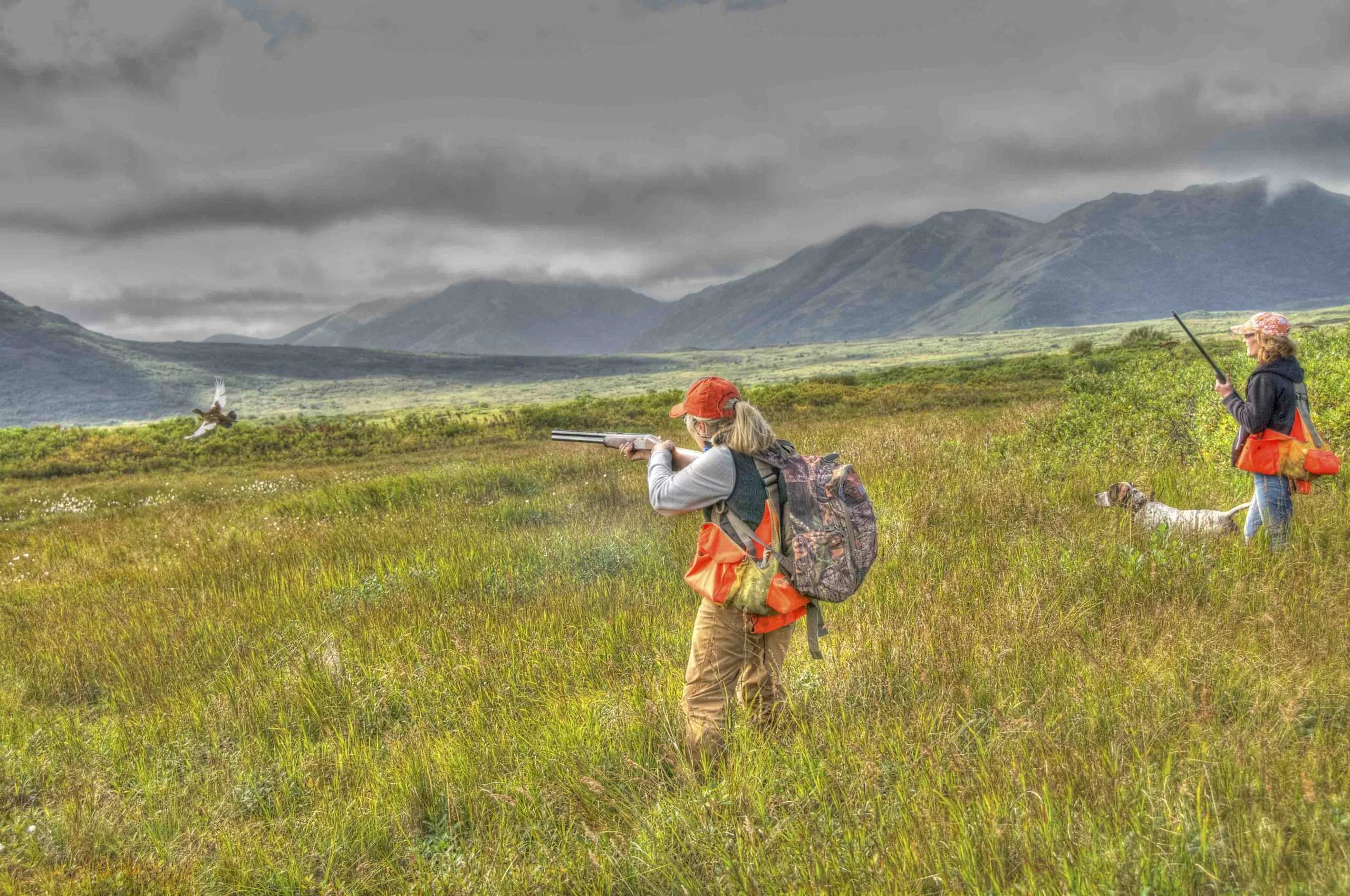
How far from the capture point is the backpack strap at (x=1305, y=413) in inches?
188

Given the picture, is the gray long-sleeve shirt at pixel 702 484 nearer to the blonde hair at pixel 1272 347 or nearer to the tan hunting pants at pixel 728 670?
the tan hunting pants at pixel 728 670

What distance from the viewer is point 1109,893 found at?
1813 mm

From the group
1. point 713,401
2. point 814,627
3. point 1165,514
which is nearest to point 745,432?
point 713,401

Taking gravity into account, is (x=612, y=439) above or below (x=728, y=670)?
above

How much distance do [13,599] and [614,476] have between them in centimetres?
790

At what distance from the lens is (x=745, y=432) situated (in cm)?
315

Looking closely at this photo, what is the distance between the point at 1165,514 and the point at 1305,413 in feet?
4.96

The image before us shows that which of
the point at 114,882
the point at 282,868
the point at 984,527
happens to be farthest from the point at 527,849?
the point at 984,527

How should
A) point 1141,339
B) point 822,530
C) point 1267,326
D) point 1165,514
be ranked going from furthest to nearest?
point 1141,339
point 1165,514
point 1267,326
point 822,530

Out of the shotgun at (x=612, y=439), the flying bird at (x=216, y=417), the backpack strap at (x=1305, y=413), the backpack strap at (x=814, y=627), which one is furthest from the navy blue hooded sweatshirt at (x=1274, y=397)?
the flying bird at (x=216, y=417)

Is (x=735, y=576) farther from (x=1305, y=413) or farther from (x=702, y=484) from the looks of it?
(x=1305, y=413)

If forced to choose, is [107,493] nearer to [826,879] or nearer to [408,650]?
[408,650]

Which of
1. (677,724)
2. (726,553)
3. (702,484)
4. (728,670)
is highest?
(702,484)

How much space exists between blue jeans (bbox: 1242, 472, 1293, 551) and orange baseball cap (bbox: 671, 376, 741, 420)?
4195 mm
